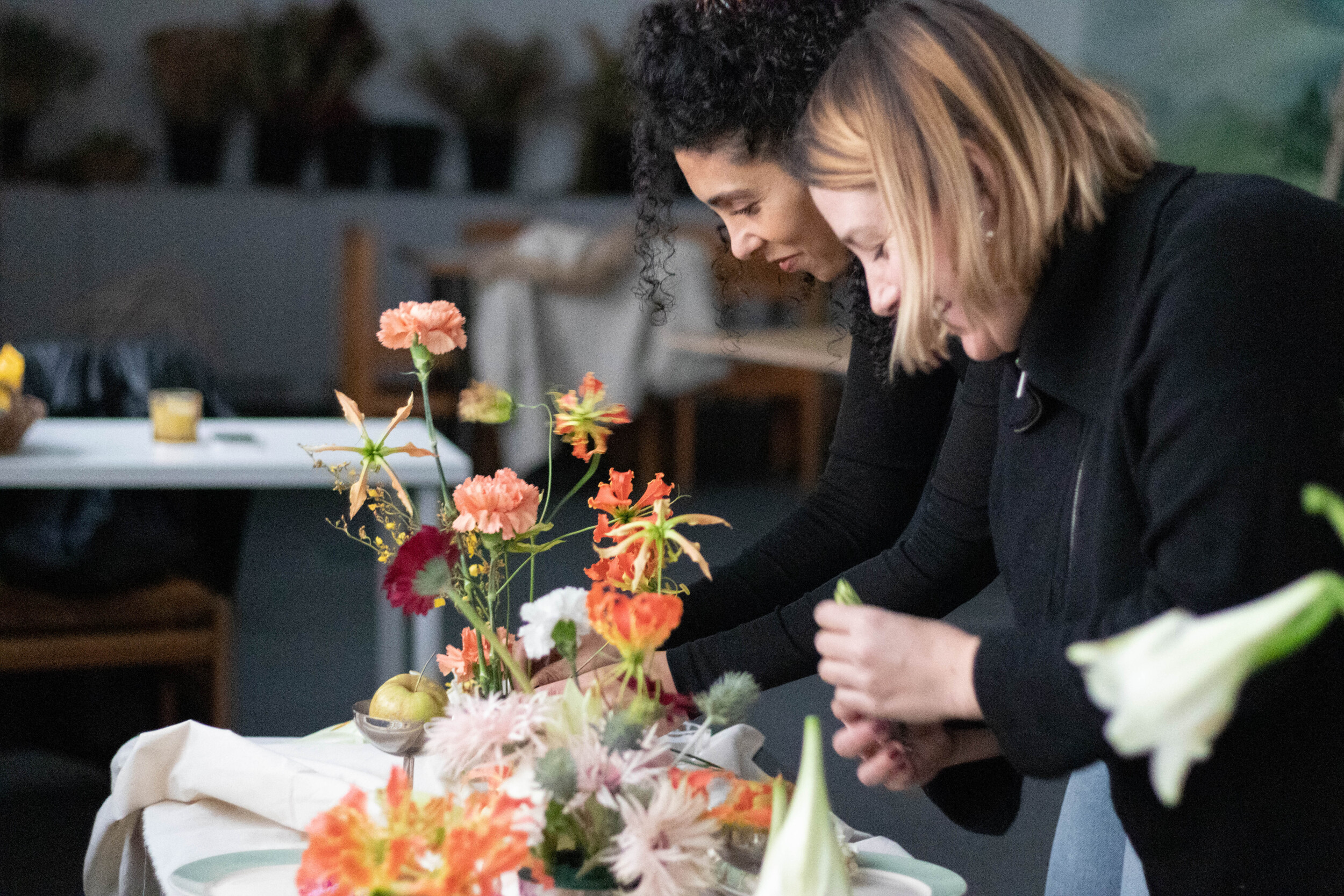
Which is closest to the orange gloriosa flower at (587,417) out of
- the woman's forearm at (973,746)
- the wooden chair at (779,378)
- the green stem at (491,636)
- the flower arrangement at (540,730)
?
the flower arrangement at (540,730)

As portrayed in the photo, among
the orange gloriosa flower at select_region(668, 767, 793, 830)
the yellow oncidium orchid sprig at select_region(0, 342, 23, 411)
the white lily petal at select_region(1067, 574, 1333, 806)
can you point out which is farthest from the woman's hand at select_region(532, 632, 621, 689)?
the yellow oncidium orchid sprig at select_region(0, 342, 23, 411)

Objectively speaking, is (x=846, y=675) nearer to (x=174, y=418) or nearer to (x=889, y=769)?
(x=889, y=769)

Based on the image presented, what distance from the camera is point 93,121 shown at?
5.93m

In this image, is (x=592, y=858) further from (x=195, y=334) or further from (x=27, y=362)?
(x=195, y=334)

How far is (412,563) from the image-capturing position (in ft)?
2.30

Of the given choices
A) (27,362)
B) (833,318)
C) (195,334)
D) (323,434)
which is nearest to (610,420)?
(833,318)

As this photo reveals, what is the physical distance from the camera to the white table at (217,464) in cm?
200

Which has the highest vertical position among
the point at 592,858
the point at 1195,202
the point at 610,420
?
the point at 1195,202

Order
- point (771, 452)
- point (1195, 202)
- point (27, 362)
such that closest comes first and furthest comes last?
point (1195, 202), point (27, 362), point (771, 452)

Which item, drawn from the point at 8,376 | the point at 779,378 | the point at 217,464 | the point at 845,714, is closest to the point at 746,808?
the point at 845,714

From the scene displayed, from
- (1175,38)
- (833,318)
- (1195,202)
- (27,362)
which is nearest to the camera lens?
(1195,202)

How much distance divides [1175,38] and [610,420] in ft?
19.7

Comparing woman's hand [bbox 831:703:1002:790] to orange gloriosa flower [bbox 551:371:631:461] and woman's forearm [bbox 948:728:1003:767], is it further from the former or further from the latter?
orange gloriosa flower [bbox 551:371:631:461]

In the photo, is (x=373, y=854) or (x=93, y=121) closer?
(x=373, y=854)
